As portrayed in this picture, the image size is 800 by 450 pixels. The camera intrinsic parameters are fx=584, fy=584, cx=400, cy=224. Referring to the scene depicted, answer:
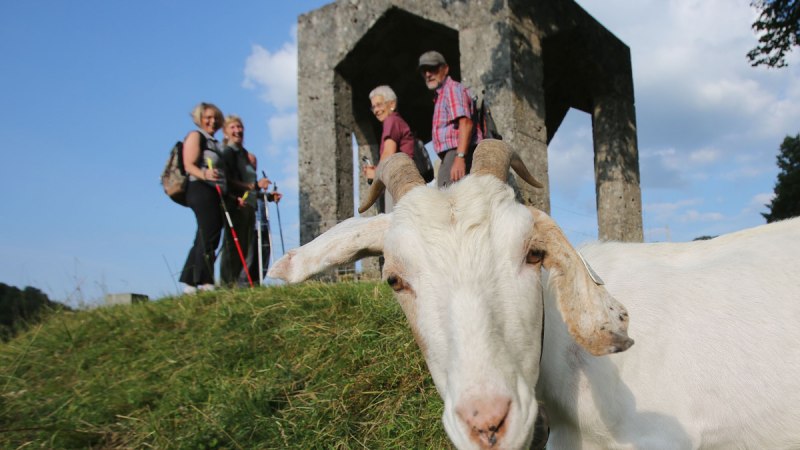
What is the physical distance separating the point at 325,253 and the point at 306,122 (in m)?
7.33

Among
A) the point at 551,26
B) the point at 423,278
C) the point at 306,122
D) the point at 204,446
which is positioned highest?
the point at 551,26

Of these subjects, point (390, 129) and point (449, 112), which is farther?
point (390, 129)

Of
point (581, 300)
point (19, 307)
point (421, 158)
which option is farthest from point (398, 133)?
point (19, 307)

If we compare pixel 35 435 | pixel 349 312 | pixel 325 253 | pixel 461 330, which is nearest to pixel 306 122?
pixel 349 312

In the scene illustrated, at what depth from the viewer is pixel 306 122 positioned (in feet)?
31.3

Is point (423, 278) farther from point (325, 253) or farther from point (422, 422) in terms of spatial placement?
point (422, 422)

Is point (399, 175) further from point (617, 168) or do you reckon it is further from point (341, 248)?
point (617, 168)

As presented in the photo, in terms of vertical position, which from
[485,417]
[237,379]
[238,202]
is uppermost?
[238,202]

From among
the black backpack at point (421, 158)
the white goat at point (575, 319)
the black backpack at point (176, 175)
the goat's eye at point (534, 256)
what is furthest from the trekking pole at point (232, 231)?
the goat's eye at point (534, 256)

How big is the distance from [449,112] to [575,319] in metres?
3.73

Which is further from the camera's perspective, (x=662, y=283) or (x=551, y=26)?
(x=551, y=26)

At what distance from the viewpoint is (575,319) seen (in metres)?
2.10

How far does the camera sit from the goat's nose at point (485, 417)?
5.44 feet

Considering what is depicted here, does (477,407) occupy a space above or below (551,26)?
below
